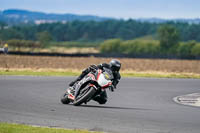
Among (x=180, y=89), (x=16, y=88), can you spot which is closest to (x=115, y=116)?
(x=16, y=88)

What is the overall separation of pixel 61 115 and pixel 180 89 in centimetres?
1115

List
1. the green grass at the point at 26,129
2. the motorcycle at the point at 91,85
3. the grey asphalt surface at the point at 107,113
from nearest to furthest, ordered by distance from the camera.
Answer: the green grass at the point at 26,129 → the grey asphalt surface at the point at 107,113 → the motorcycle at the point at 91,85

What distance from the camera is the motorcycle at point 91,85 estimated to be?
12880 mm

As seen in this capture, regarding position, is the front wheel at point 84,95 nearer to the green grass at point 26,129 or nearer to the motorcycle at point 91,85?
the motorcycle at point 91,85

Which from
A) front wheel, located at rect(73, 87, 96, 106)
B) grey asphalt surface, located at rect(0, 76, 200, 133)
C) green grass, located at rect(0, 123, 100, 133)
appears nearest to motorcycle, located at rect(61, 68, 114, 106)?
front wheel, located at rect(73, 87, 96, 106)

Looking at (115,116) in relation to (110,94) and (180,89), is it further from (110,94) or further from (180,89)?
(180,89)

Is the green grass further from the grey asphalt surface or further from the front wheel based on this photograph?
the front wheel

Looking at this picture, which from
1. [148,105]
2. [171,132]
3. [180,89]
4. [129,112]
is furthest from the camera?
[180,89]

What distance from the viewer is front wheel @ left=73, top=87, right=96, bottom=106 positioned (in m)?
13.0

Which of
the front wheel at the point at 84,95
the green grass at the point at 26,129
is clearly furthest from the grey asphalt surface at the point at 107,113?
the green grass at the point at 26,129

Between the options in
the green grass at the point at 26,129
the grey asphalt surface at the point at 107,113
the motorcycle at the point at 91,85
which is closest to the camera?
the green grass at the point at 26,129

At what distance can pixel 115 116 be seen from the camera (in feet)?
38.9

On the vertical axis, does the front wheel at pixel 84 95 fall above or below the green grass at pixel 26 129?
below

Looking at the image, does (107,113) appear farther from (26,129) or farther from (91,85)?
(26,129)
